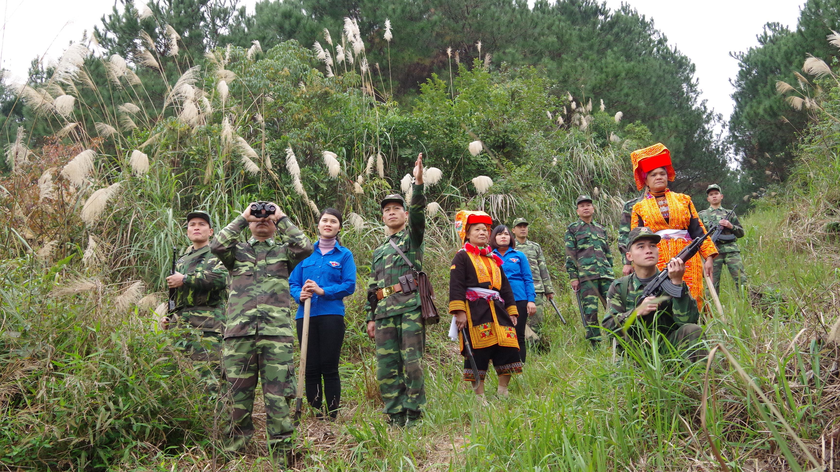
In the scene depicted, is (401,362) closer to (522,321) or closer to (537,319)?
(522,321)

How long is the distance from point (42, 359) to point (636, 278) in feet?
12.9

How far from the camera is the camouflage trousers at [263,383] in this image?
164 inches

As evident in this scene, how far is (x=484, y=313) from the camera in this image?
17.1 ft

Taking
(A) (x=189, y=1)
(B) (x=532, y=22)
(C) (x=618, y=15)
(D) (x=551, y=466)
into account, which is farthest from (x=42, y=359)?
(C) (x=618, y=15)

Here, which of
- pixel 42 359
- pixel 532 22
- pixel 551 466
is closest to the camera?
pixel 551 466

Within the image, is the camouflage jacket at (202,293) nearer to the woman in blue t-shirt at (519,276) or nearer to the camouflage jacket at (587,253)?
the woman in blue t-shirt at (519,276)

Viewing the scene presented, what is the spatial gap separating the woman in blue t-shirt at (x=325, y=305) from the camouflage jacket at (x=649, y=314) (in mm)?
2281

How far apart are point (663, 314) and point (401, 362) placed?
216cm

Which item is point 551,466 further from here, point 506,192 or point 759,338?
point 506,192

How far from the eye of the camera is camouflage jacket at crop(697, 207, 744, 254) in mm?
7037

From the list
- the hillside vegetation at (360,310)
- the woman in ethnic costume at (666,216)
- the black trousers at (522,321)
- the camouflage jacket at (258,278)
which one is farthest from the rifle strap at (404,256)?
the woman in ethnic costume at (666,216)

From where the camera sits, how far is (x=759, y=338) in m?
3.29

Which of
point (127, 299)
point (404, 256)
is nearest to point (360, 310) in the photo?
point (404, 256)

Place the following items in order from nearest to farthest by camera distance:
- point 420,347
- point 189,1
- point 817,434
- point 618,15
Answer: point 817,434 → point 420,347 → point 189,1 → point 618,15
